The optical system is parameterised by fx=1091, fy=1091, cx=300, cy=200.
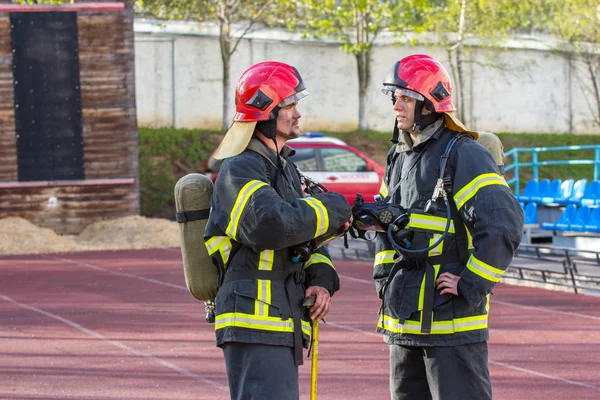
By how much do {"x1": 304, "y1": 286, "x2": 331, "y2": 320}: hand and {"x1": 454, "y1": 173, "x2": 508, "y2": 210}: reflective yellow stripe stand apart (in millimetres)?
709

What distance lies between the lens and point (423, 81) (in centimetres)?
486

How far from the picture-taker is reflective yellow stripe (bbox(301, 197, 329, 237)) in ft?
14.2

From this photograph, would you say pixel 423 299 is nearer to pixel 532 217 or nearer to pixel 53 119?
pixel 532 217

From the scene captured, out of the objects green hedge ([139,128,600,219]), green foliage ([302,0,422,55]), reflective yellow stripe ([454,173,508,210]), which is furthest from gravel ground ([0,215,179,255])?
reflective yellow stripe ([454,173,508,210])

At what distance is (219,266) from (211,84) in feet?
89.3

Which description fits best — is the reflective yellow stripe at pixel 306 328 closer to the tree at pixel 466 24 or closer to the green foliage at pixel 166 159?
the green foliage at pixel 166 159

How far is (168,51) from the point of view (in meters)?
30.8

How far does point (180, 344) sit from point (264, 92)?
5.50 meters

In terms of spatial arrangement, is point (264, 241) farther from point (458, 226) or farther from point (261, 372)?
point (458, 226)

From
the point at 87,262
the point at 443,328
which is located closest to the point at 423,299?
the point at 443,328

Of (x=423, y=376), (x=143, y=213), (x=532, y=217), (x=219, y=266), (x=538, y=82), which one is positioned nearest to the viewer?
(x=219, y=266)

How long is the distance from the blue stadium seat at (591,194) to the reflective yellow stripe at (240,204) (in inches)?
510

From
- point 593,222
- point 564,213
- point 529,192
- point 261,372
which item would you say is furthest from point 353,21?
point 261,372

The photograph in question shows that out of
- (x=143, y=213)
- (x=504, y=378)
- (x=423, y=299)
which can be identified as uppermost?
(x=423, y=299)
